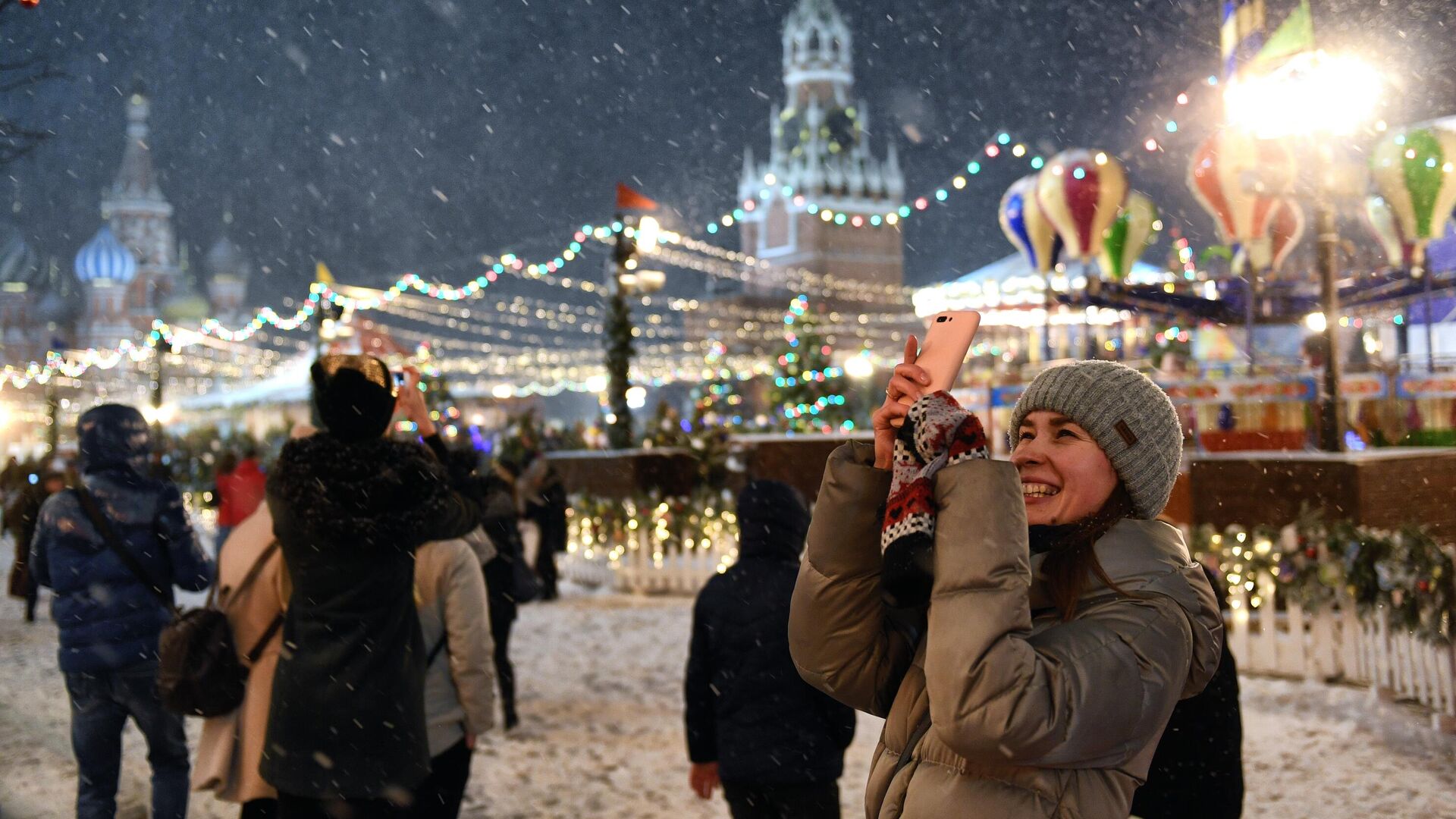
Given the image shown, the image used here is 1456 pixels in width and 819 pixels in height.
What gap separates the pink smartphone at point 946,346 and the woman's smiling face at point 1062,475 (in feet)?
0.92

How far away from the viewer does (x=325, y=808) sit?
322cm

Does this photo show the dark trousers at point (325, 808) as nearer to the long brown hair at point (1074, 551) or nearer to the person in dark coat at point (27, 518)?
the long brown hair at point (1074, 551)

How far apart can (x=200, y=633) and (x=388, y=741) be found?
686 millimetres

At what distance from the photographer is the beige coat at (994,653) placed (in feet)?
5.46

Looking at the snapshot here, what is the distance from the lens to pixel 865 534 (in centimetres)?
186

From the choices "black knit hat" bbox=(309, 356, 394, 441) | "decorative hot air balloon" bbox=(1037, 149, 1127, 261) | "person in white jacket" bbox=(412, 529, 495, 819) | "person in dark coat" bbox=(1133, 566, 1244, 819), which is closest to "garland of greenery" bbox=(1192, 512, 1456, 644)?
"person in dark coat" bbox=(1133, 566, 1244, 819)

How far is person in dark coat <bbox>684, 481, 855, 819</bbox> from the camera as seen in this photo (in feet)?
11.5

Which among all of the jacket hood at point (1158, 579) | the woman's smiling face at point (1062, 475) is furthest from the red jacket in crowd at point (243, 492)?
the jacket hood at point (1158, 579)

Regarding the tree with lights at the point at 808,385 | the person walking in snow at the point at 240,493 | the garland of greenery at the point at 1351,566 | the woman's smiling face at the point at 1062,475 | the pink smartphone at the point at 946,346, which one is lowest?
the garland of greenery at the point at 1351,566

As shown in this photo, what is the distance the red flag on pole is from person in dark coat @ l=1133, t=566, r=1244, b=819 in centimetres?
1474

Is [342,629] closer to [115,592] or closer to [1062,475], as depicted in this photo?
[115,592]

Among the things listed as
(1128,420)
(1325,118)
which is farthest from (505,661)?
(1325,118)

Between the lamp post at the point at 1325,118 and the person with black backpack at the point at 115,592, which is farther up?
the lamp post at the point at 1325,118

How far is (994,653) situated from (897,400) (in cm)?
40
